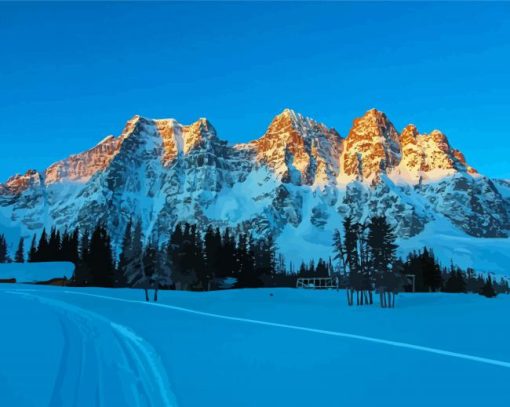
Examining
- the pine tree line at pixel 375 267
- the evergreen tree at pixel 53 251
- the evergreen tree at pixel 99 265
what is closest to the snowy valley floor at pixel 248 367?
the pine tree line at pixel 375 267

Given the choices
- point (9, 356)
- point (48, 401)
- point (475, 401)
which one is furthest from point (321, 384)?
point (9, 356)

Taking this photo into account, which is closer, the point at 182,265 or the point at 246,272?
the point at 182,265

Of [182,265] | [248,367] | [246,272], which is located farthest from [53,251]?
[248,367]

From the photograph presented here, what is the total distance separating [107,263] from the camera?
8638 cm

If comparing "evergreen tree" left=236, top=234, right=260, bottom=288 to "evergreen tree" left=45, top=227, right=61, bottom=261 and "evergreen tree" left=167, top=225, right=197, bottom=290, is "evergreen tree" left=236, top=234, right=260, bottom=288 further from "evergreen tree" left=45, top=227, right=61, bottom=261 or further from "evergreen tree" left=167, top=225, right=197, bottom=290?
"evergreen tree" left=45, top=227, right=61, bottom=261

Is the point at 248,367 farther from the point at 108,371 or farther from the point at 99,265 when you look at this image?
the point at 99,265

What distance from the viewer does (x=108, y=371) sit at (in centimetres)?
951

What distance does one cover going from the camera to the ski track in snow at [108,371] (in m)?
7.57

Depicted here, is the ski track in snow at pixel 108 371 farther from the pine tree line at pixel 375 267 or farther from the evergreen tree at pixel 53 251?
the evergreen tree at pixel 53 251

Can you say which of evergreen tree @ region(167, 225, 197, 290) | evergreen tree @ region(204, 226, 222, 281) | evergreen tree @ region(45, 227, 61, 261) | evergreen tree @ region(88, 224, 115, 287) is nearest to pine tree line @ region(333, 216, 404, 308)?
evergreen tree @ region(167, 225, 197, 290)

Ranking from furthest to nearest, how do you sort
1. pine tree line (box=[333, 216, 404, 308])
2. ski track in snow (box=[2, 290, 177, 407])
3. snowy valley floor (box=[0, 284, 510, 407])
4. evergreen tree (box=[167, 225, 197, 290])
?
evergreen tree (box=[167, 225, 197, 290])
pine tree line (box=[333, 216, 404, 308])
snowy valley floor (box=[0, 284, 510, 407])
ski track in snow (box=[2, 290, 177, 407])

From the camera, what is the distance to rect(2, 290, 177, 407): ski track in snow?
757 centimetres

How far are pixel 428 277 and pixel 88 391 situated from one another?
81637 millimetres

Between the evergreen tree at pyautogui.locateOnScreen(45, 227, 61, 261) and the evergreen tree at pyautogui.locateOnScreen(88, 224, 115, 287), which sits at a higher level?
the evergreen tree at pyautogui.locateOnScreen(45, 227, 61, 261)
